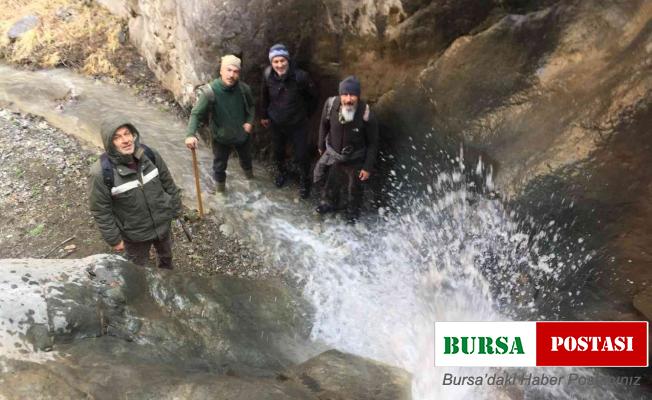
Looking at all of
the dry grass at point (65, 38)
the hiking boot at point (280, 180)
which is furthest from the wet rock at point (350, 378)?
the dry grass at point (65, 38)

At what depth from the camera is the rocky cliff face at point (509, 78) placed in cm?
487

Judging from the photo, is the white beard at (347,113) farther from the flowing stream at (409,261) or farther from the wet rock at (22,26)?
the wet rock at (22,26)

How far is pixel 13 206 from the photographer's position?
7.02 metres

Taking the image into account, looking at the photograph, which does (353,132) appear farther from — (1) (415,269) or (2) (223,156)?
(2) (223,156)

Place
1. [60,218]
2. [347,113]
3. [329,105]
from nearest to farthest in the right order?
1. [347,113]
2. [329,105]
3. [60,218]

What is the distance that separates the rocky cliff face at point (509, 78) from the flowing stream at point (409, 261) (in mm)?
453

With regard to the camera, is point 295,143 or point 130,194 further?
point 295,143

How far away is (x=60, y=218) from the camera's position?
686cm

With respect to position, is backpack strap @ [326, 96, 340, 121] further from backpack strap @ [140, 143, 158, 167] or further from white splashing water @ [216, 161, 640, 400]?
Result: backpack strap @ [140, 143, 158, 167]

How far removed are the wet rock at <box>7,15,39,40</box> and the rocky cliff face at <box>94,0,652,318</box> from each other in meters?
5.89

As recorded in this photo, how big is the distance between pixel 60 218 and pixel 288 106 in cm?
368

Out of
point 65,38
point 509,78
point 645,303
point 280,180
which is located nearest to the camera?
point 645,303

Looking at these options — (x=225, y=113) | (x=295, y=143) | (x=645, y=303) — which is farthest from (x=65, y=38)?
(x=645, y=303)

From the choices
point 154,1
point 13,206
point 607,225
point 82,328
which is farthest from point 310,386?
point 154,1
